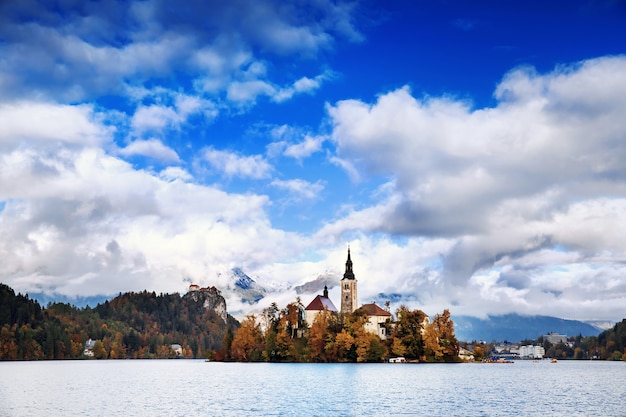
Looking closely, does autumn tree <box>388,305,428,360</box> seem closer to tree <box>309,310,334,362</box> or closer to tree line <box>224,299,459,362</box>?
tree line <box>224,299,459,362</box>

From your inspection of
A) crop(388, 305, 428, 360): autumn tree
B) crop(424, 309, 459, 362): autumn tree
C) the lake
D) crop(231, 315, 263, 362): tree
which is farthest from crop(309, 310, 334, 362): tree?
the lake

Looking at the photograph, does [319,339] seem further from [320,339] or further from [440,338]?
[440,338]

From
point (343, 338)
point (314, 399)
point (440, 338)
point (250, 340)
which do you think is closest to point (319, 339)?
point (343, 338)

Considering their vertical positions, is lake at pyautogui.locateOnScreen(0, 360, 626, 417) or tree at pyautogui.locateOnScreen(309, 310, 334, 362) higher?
tree at pyautogui.locateOnScreen(309, 310, 334, 362)

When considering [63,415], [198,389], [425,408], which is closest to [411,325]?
[198,389]

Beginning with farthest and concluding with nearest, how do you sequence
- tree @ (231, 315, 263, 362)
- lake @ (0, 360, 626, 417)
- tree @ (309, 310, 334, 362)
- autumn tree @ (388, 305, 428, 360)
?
tree @ (231, 315, 263, 362) → tree @ (309, 310, 334, 362) → autumn tree @ (388, 305, 428, 360) → lake @ (0, 360, 626, 417)

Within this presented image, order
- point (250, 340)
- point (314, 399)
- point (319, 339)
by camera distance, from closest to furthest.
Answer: point (314, 399) → point (319, 339) → point (250, 340)

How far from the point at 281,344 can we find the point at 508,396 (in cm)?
10015

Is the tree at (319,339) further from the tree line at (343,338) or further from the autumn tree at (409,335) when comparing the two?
the autumn tree at (409,335)

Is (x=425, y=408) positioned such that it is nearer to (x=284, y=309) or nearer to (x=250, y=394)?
(x=250, y=394)

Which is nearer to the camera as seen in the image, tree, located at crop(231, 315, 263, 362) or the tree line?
the tree line

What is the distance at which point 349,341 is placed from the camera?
162 m

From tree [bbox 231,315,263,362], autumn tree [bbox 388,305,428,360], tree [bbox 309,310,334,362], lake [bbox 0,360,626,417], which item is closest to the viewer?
lake [bbox 0,360,626,417]

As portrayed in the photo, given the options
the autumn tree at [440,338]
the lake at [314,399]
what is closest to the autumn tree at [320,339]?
the autumn tree at [440,338]
